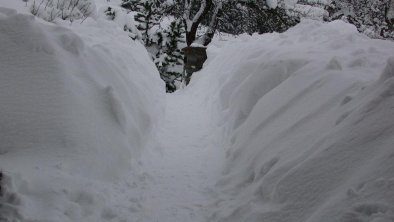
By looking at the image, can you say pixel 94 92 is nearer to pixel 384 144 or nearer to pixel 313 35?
pixel 384 144

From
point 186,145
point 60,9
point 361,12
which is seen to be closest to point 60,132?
point 186,145

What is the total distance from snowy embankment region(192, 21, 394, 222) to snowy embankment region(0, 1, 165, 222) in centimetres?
102

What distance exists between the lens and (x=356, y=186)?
226 centimetres

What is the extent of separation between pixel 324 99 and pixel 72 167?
2.40 metres

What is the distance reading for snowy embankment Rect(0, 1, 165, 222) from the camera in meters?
2.76

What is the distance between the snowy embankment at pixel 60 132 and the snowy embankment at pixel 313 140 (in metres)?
1.02

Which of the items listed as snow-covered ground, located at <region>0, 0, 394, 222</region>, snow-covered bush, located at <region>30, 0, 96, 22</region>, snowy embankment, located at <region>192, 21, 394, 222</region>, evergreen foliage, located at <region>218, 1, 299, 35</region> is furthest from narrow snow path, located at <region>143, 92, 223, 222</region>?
evergreen foliage, located at <region>218, 1, 299, 35</region>

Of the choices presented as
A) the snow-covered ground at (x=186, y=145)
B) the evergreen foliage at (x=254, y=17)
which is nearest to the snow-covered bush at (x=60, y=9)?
the snow-covered ground at (x=186, y=145)

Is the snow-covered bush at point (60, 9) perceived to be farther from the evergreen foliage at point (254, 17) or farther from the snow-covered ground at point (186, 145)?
the evergreen foliage at point (254, 17)

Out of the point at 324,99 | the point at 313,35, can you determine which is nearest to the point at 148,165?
the point at 324,99

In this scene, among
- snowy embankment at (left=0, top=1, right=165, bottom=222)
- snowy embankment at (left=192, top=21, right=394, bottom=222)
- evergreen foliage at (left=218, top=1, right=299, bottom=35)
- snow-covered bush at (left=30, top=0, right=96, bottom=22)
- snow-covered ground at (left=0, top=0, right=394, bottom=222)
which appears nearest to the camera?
snowy embankment at (left=192, top=21, right=394, bottom=222)

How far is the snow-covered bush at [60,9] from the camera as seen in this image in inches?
286

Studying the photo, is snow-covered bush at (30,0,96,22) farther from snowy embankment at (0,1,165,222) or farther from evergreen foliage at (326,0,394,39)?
evergreen foliage at (326,0,394,39)

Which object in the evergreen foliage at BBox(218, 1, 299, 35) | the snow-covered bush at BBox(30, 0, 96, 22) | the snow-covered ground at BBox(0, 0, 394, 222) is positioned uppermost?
the snow-covered ground at BBox(0, 0, 394, 222)
